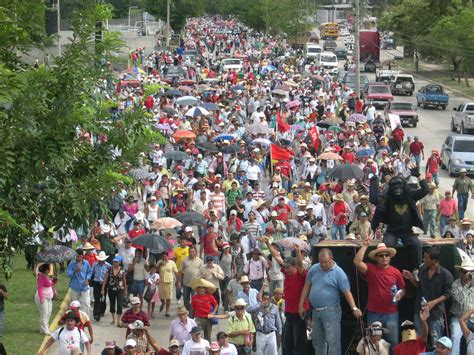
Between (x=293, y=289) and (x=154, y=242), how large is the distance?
6893mm

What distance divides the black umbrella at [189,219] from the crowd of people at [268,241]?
1.8 inches

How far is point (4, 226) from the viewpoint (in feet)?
39.9

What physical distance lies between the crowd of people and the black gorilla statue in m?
0.02

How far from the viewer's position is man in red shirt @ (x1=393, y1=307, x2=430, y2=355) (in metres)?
14.2

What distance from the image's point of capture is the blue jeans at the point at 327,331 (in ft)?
48.3

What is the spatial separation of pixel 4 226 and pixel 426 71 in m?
82.8

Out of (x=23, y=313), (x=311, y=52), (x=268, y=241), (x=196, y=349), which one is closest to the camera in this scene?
(x=196, y=349)

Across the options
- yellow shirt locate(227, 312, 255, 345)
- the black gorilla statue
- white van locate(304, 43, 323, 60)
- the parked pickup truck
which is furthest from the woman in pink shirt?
white van locate(304, 43, 323, 60)

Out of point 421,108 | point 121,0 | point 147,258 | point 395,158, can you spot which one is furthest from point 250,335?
point 121,0

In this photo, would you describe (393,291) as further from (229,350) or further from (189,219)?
(189,219)

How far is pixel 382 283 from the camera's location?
14.7 meters

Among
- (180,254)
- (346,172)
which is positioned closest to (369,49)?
(346,172)

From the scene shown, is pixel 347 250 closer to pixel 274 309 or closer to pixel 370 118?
pixel 274 309

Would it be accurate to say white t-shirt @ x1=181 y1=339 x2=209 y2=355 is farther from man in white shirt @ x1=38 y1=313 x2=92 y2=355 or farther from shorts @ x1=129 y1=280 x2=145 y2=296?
shorts @ x1=129 y1=280 x2=145 y2=296
